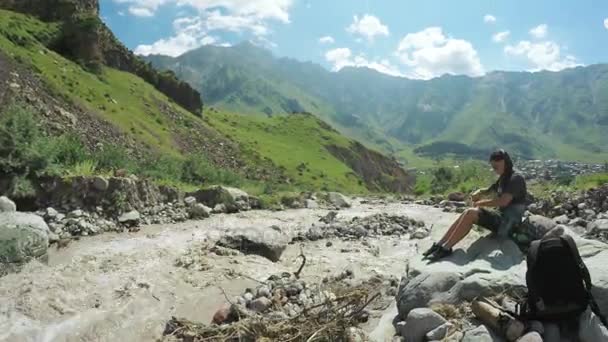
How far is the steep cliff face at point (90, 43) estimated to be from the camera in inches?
2505

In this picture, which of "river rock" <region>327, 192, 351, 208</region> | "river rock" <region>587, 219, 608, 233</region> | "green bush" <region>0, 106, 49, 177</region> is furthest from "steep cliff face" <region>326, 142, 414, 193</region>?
"green bush" <region>0, 106, 49, 177</region>

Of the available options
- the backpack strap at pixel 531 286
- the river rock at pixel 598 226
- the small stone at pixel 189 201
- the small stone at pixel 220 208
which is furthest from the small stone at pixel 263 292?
the river rock at pixel 598 226

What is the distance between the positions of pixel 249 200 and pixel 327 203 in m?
9.53

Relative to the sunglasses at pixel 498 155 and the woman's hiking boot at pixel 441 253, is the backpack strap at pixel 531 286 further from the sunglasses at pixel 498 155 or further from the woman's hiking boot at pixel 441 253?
the sunglasses at pixel 498 155

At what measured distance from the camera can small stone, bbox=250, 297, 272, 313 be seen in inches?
411

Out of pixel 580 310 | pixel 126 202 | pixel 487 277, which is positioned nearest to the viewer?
pixel 580 310

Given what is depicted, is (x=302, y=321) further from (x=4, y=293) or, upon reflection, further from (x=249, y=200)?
(x=249, y=200)

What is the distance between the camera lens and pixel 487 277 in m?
8.59

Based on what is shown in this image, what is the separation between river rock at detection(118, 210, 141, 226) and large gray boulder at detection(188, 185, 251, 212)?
509 centimetres

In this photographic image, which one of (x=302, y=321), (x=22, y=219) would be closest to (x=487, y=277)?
(x=302, y=321)

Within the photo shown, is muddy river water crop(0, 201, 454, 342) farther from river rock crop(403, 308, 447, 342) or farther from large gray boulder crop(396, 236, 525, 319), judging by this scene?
river rock crop(403, 308, 447, 342)

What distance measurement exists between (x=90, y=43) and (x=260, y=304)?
213ft

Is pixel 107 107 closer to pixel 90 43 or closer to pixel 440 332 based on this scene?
pixel 90 43

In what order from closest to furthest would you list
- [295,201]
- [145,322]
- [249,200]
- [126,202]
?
1. [145,322]
2. [126,202]
3. [249,200]
4. [295,201]
